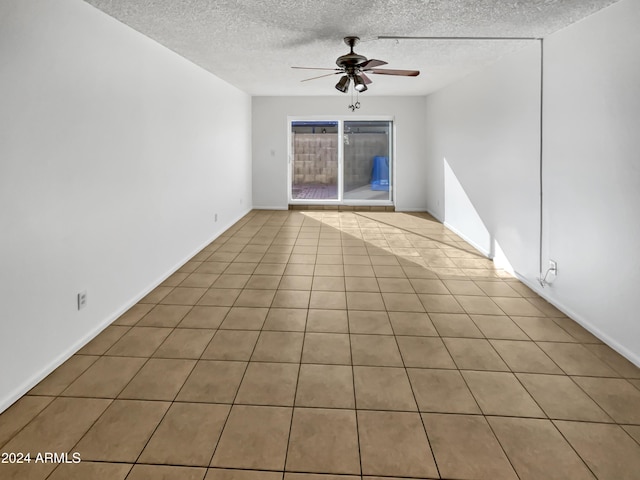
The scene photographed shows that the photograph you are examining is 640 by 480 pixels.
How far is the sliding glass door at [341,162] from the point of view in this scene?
8.45 metres

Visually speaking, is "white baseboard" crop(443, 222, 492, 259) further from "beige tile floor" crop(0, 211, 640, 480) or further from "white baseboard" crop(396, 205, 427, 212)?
"white baseboard" crop(396, 205, 427, 212)

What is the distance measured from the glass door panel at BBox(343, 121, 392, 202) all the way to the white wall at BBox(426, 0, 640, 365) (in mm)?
3807

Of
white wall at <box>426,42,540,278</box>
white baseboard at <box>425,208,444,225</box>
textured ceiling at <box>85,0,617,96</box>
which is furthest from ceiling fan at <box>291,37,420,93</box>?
white baseboard at <box>425,208,444,225</box>

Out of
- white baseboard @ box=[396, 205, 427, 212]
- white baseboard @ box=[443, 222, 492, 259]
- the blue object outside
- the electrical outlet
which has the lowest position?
the electrical outlet

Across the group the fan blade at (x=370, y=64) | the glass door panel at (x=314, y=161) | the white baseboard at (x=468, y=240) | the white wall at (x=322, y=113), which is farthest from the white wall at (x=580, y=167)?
the glass door panel at (x=314, y=161)

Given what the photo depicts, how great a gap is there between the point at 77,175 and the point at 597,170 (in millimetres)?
3430

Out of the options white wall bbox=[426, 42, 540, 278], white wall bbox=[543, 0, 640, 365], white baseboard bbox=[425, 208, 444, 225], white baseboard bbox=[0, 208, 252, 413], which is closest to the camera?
white baseboard bbox=[0, 208, 252, 413]

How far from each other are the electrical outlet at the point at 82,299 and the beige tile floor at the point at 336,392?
262 mm

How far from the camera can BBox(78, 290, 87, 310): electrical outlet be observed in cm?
263

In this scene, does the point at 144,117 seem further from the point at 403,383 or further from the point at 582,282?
the point at 582,282

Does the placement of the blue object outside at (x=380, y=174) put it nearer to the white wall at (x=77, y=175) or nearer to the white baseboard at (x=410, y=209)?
the white baseboard at (x=410, y=209)

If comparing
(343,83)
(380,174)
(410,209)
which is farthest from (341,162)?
(343,83)

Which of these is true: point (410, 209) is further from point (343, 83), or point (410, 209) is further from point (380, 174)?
point (343, 83)

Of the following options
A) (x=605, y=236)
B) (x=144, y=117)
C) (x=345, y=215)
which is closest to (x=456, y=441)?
(x=605, y=236)
